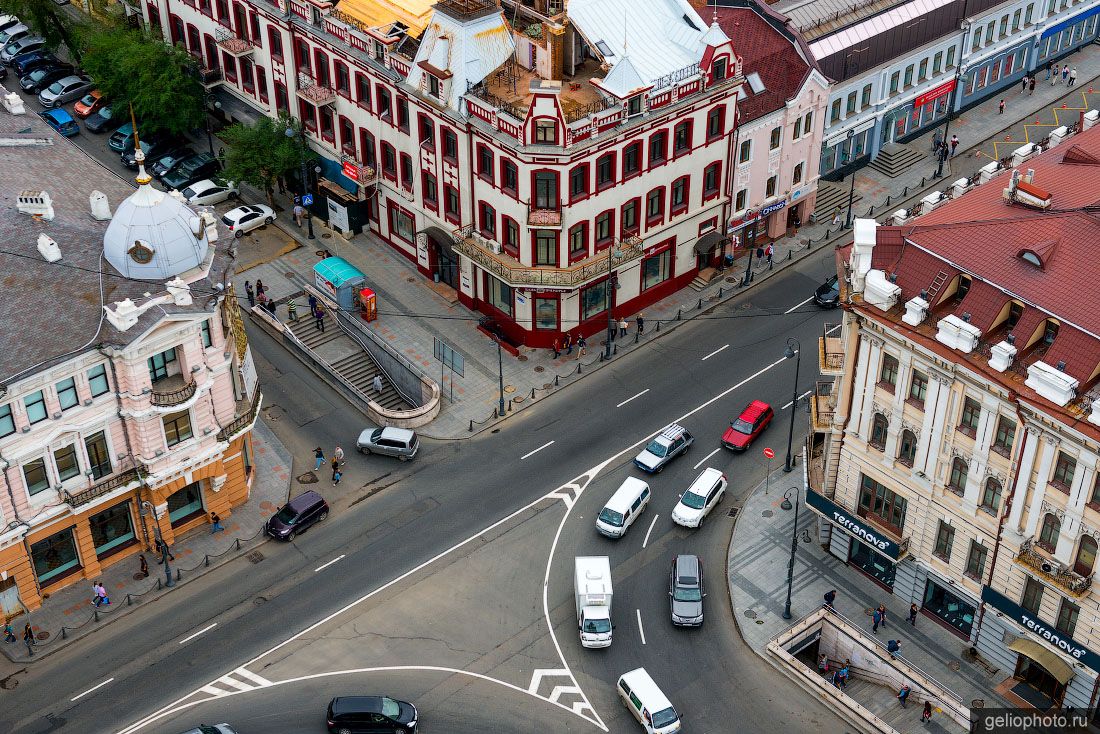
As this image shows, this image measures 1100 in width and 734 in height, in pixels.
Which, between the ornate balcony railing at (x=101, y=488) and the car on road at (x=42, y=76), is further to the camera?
the car on road at (x=42, y=76)

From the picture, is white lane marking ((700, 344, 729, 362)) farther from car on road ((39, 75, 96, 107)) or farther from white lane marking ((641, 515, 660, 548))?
car on road ((39, 75, 96, 107))

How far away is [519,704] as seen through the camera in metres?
79.0

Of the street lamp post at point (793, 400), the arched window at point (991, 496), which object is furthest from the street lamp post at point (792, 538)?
the arched window at point (991, 496)

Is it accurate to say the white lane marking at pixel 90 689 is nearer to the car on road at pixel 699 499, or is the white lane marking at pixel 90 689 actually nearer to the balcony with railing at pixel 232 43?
the car on road at pixel 699 499

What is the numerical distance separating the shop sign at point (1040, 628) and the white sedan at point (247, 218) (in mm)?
63598

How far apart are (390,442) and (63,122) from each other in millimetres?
52556

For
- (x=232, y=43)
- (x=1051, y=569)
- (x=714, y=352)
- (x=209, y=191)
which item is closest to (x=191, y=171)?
(x=209, y=191)

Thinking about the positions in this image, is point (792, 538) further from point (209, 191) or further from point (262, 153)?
point (209, 191)

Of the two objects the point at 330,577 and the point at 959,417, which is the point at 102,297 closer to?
the point at 330,577

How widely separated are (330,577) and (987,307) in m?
41.0

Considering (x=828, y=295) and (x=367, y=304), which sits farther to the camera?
(x=828, y=295)

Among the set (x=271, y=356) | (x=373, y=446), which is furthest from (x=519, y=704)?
(x=271, y=356)

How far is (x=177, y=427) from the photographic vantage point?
276 feet

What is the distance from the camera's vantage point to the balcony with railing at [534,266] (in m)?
98.4
